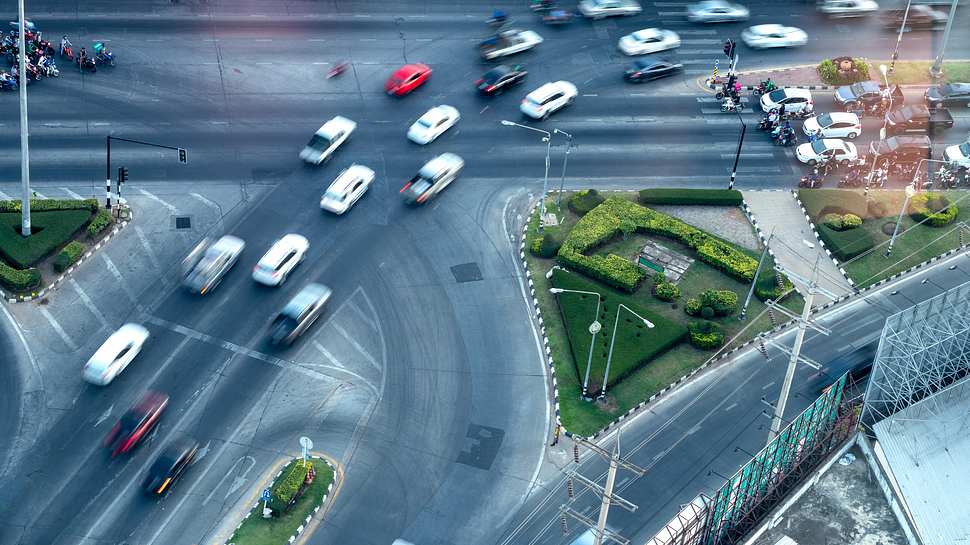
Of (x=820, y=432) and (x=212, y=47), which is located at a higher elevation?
A: (x=212, y=47)

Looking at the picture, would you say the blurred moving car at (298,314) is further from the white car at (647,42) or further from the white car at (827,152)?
the white car at (827,152)

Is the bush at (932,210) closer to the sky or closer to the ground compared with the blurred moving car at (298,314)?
closer to the ground

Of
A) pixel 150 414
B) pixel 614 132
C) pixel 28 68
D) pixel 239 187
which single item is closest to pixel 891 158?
pixel 614 132

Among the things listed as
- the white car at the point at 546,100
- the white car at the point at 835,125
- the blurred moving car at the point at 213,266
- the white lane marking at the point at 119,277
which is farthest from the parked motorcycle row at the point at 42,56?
the white car at the point at 835,125

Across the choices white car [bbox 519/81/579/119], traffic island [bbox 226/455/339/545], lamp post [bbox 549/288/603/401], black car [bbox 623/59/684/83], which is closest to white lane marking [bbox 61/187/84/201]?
traffic island [bbox 226/455/339/545]

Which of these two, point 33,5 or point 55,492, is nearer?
point 55,492

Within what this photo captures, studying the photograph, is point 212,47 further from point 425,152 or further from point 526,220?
point 526,220
